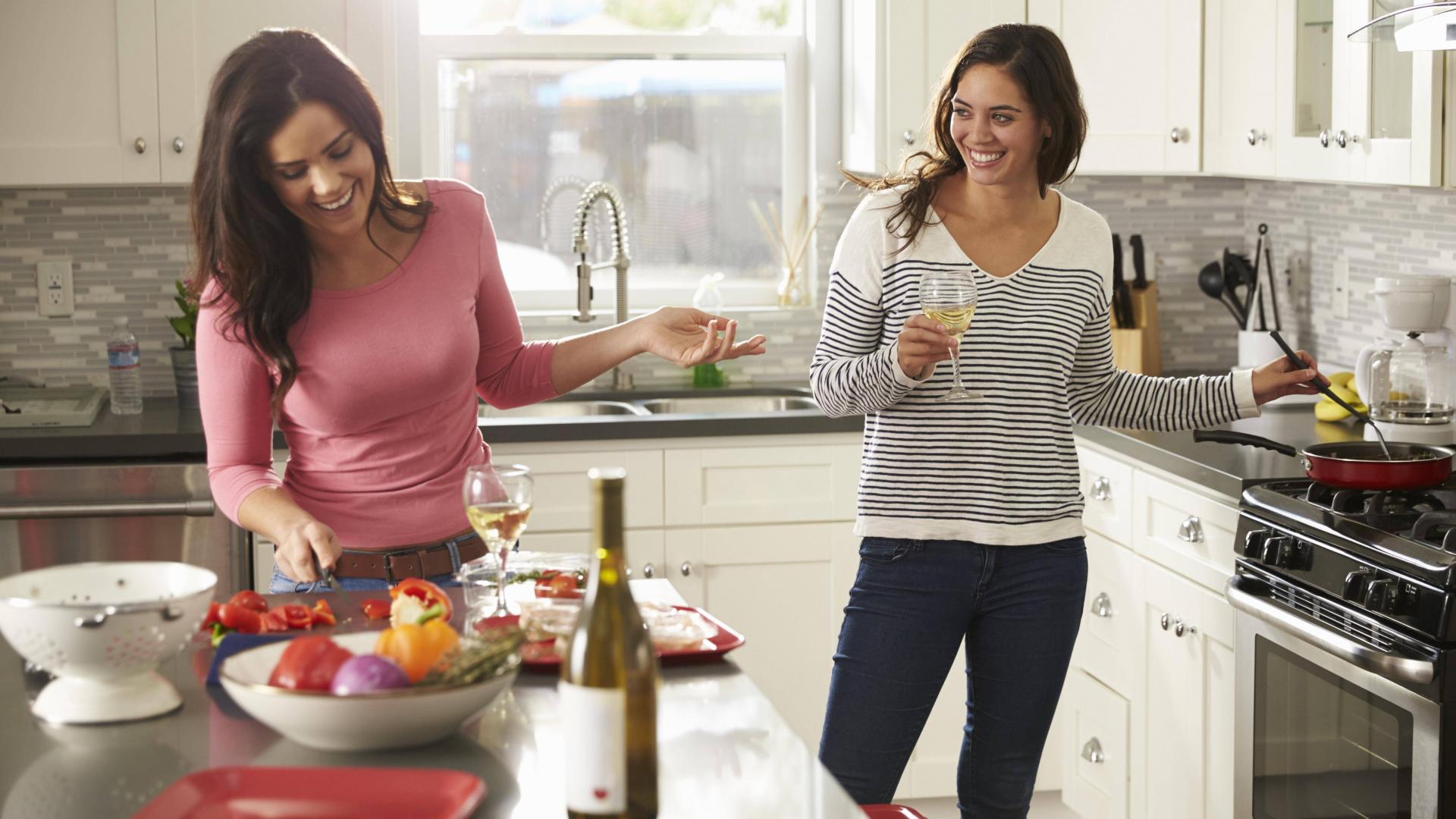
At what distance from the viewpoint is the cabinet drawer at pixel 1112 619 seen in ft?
9.70

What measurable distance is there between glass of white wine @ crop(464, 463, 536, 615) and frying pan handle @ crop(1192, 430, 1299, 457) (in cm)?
172

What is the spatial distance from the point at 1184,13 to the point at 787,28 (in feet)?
3.49

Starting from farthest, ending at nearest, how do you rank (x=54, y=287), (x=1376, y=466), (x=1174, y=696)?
(x=54, y=287), (x=1174, y=696), (x=1376, y=466)

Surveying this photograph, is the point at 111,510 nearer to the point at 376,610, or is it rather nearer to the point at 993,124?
the point at 376,610

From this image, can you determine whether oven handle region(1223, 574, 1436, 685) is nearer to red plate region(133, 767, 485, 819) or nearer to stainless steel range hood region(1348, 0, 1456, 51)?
stainless steel range hood region(1348, 0, 1456, 51)

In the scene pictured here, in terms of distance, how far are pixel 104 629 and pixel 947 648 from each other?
3.83 ft

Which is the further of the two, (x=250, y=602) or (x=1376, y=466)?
(x=1376, y=466)

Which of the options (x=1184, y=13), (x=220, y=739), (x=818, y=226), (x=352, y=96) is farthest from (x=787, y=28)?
(x=220, y=739)

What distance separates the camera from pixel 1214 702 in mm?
2676

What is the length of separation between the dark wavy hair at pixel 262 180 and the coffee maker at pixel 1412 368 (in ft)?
6.49

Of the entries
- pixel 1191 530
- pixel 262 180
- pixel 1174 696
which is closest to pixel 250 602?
pixel 262 180

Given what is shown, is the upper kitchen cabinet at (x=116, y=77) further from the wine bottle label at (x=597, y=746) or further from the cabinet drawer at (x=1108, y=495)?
the wine bottle label at (x=597, y=746)

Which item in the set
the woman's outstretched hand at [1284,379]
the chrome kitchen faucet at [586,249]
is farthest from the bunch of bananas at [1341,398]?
the chrome kitchen faucet at [586,249]

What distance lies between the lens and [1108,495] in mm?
3057
